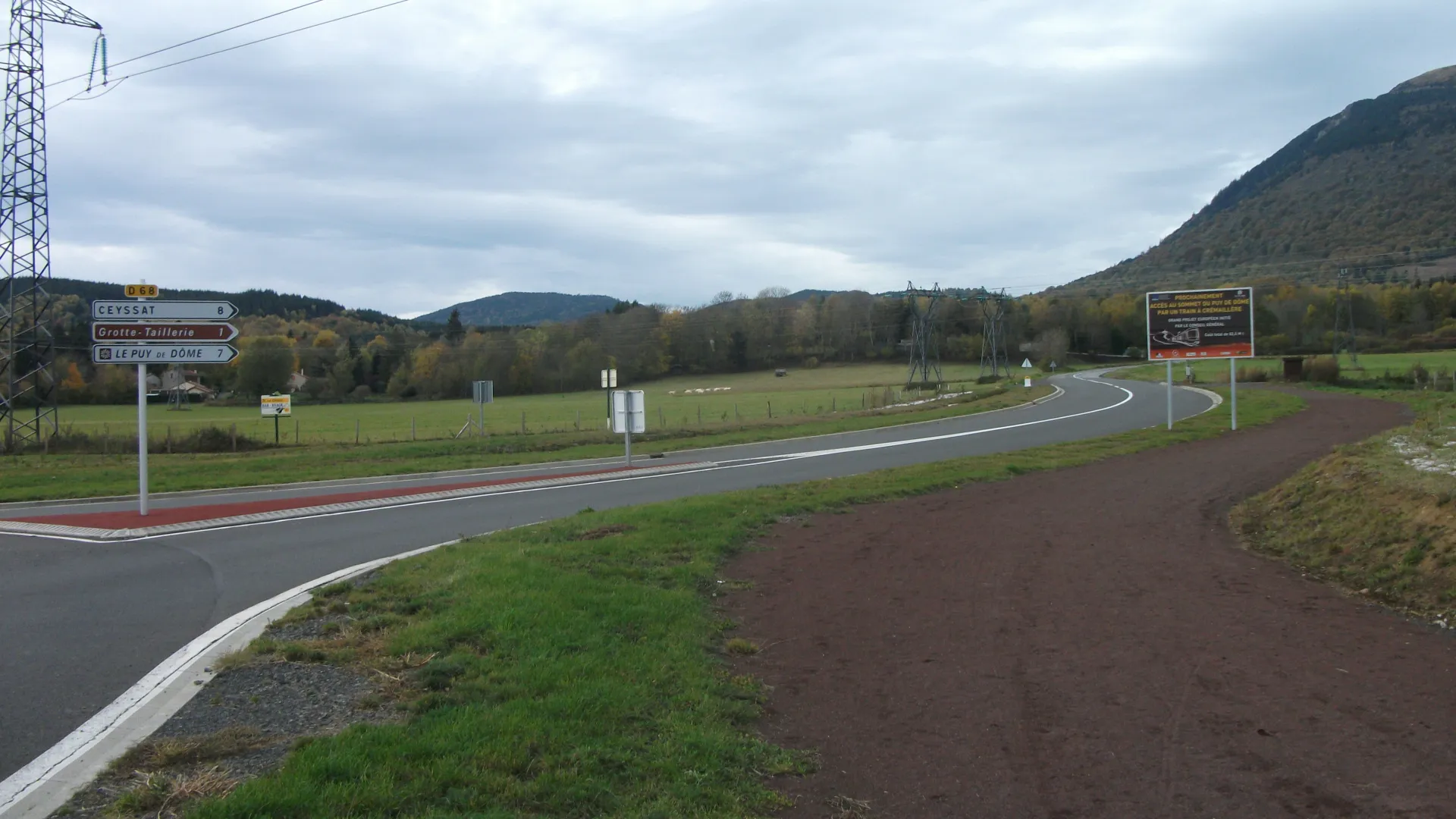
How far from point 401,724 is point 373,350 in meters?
79.0

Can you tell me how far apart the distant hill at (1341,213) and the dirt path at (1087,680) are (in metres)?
110

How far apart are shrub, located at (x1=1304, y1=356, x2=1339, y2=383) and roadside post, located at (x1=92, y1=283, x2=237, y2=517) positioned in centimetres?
5706

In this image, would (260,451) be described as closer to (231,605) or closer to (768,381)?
(231,605)

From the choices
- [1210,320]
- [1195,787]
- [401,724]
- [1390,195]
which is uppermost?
[1390,195]

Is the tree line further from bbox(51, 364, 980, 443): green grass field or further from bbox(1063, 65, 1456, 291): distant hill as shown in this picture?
bbox(1063, 65, 1456, 291): distant hill

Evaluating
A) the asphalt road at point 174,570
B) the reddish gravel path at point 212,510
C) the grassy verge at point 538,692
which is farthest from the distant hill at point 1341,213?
the grassy verge at point 538,692

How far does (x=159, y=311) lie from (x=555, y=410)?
5273cm

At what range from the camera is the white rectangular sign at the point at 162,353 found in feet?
51.9

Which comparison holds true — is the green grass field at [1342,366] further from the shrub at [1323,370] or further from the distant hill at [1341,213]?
the distant hill at [1341,213]

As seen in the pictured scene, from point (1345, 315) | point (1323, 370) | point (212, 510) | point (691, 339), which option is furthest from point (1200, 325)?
point (1345, 315)

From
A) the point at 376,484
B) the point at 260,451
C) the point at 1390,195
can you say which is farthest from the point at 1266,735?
the point at 1390,195

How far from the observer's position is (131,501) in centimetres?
2019

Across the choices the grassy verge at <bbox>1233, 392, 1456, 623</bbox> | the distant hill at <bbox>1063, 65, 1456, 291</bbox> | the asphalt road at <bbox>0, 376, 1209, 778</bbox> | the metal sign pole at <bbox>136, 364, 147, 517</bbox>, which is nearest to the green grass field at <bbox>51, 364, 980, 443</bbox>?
the asphalt road at <bbox>0, 376, 1209, 778</bbox>

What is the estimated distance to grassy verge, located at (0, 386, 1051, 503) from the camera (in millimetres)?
23355
